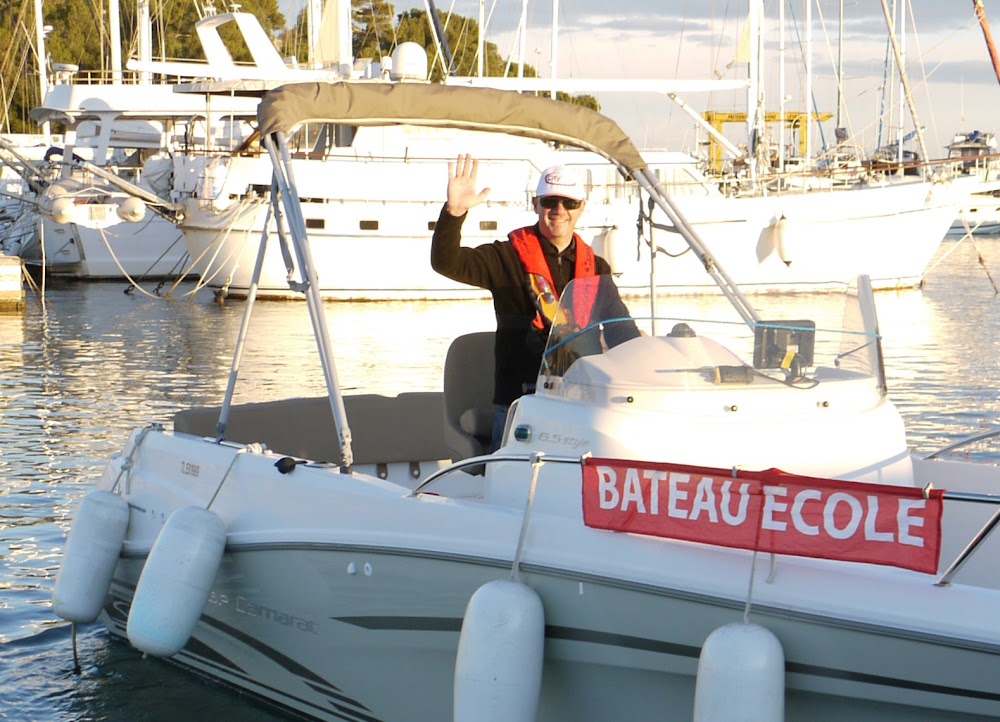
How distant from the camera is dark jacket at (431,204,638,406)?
5512mm

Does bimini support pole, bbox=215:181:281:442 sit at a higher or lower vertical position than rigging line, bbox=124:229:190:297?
higher

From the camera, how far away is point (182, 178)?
27.6 metres

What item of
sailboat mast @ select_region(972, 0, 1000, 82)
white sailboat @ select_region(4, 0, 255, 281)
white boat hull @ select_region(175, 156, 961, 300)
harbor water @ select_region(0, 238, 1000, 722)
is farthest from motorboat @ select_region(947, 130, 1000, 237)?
sailboat mast @ select_region(972, 0, 1000, 82)

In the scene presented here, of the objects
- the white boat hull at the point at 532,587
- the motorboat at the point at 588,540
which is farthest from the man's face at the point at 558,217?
the white boat hull at the point at 532,587

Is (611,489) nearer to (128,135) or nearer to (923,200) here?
(923,200)

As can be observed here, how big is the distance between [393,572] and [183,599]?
1.09 meters

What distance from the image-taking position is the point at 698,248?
623 cm

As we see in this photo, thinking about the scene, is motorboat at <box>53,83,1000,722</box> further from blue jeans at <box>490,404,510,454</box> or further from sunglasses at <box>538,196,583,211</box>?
sunglasses at <box>538,196,583,211</box>

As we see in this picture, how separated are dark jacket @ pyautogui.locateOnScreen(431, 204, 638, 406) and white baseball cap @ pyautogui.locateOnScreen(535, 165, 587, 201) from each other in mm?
220

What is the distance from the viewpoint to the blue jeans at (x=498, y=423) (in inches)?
218

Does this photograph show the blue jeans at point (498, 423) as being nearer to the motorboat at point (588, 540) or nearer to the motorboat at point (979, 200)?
the motorboat at point (588, 540)

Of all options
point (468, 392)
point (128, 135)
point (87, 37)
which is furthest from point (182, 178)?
point (87, 37)

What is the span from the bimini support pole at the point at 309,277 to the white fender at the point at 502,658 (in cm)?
122

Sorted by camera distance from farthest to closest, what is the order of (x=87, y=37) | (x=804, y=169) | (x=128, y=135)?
(x=87, y=37) → (x=128, y=135) → (x=804, y=169)
